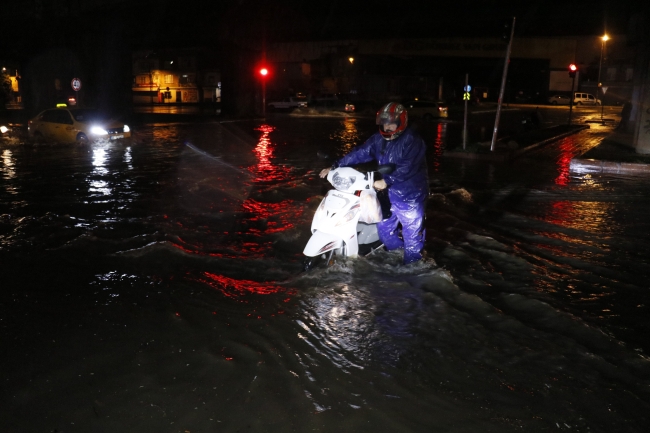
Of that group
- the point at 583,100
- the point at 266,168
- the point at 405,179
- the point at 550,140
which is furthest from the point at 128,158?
the point at 583,100

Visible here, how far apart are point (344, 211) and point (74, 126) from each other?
643 inches

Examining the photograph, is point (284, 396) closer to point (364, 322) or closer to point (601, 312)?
point (364, 322)

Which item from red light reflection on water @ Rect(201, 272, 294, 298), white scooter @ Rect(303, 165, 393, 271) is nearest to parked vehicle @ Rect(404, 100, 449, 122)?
white scooter @ Rect(303, 165, 393, 271)

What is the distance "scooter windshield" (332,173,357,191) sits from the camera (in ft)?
17.7

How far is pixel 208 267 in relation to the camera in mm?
6406

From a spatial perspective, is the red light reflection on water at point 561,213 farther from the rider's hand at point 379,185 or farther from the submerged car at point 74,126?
the submerged car at point 74,126

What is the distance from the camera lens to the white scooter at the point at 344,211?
5.40 metres

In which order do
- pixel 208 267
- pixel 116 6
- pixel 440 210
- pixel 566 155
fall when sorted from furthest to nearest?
pixel 116 6, pixel 566 155, pixel 440 210, pixel 208 267

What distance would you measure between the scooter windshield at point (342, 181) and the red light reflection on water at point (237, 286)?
1.17 metres

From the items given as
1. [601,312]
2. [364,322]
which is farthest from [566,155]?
[364,322]

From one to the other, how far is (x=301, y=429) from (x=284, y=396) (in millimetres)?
400

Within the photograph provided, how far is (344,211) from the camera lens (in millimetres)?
5457

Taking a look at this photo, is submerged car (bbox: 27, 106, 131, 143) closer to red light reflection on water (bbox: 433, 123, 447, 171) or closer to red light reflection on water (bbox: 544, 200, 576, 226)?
red light reflection on water (bbox: 433, 123, 447, 171)

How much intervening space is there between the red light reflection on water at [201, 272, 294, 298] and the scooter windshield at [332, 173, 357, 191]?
1.17 meters
